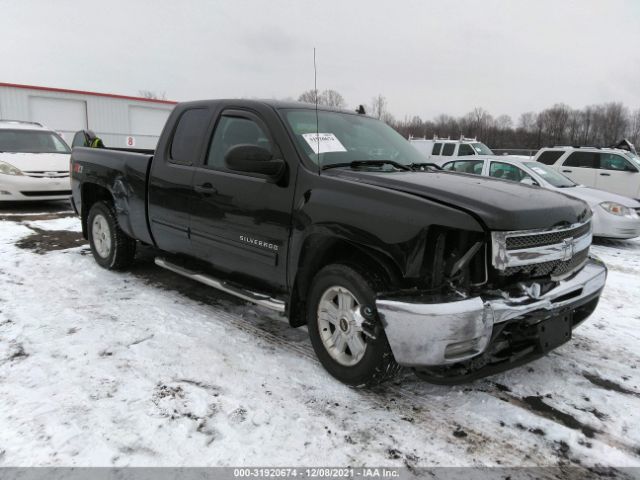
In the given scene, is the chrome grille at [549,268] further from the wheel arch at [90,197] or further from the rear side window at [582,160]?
the rear side window at [582,160]

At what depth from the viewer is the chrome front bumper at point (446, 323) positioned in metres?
2.50

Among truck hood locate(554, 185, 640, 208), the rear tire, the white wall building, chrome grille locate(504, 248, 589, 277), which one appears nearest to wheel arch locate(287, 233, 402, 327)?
chrome grille locate(504, 248, 589, 277)

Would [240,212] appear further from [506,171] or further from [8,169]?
[8,169]

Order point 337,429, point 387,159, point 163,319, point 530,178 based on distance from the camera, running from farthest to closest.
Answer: point 530,178, point 163,319, point 387,159, point 337,429

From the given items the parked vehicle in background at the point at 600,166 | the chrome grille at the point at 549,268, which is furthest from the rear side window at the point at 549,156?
the chrome grille at the point at 549,268

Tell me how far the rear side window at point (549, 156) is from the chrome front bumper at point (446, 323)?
38.2 ft

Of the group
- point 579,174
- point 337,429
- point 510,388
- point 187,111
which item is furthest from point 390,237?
point 579,174

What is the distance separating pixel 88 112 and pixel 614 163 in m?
22.8

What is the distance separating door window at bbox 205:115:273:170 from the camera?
3758 mm

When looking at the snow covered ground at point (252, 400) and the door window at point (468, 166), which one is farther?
the door window at point (468, 166)

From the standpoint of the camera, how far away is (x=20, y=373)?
3.13 meters

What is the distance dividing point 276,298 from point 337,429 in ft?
3.88

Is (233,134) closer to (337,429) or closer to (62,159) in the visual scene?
(337,429)

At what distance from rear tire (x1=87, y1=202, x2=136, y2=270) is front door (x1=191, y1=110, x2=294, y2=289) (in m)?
1.56
